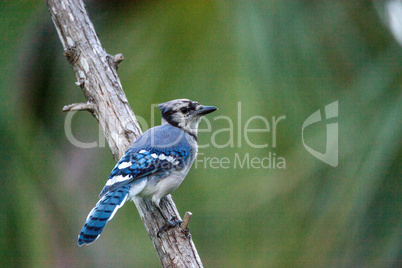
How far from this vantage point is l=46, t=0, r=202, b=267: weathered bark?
2217mm

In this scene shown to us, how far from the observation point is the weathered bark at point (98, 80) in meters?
2.22

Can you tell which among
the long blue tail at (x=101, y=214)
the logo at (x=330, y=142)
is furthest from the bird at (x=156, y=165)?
the logo at (x=330, y=142)

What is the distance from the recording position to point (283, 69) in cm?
197

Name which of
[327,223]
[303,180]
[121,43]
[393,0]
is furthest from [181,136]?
[393,0]

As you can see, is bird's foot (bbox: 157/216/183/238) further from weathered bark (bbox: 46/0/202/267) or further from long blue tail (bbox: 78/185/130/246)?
long blue tail (bbox: 78/185/130/246)

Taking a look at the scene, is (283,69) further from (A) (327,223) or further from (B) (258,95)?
(A) (327,223)

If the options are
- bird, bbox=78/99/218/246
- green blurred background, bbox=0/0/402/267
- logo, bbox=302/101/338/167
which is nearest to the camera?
green blurred background, bbox=0/0/402/267

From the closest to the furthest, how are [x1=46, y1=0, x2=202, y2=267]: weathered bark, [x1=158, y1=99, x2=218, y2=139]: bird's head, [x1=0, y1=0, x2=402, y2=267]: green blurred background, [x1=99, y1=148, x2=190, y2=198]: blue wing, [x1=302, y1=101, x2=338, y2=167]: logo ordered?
1. [x1=0, y1=0, x2=402, y2=267]: green blurred background
2. [x1=302, y1=101, x2=338, y2=167]: logo
3. [x1=99, y1=148, x2=190, y2=198]: blue wing
4. [x1=46, y1=0, x2=202, y2=267]: weathered bark
5. [x1=158, y1=99, x2=218, y2=139]: bird's head

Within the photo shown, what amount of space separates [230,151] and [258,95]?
14.1 inches

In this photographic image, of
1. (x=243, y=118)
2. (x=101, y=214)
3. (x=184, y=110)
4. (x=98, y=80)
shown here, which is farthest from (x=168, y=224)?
(x=98, y=80)

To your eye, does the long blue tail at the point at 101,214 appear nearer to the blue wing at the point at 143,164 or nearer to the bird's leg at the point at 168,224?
the blue wing at the point at 143,164

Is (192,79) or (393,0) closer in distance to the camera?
(393,0)

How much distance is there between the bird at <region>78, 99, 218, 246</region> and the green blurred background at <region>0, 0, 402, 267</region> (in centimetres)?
13

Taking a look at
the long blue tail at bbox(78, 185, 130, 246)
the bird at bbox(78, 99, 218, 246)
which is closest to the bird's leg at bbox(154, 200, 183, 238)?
the bird at bbox(78, 99, 218, 246)
